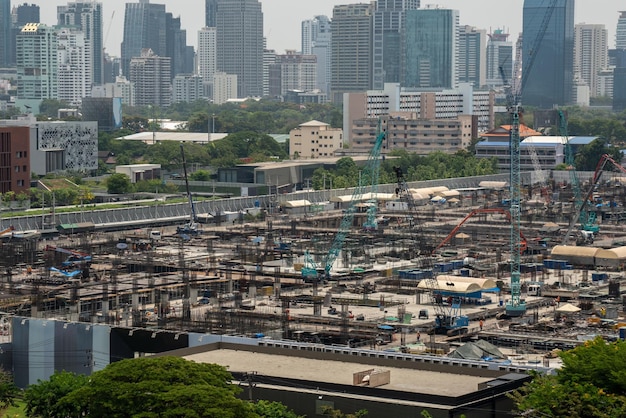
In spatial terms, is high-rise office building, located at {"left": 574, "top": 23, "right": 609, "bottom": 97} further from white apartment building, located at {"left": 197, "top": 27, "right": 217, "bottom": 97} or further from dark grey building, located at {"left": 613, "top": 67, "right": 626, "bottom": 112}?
white apartment building, located at {"left": 197, "top": 27, "right": 217, "bottom": 97}

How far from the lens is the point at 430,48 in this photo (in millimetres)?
114375

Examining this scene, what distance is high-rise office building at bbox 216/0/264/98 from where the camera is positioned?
491 feet

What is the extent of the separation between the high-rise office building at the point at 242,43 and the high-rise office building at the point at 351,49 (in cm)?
3207

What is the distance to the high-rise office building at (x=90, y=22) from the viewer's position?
14375cm

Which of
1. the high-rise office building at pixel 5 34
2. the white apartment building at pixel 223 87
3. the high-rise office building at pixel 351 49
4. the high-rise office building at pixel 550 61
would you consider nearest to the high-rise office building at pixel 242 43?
the white apartment building at pixel 223 87

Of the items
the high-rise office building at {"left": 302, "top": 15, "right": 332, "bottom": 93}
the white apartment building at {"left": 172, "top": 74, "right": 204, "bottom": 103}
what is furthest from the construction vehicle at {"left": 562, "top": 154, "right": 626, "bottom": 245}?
the high-rise office building at {"left": 302, "top": 15, "right": 332, "bottom": 93}

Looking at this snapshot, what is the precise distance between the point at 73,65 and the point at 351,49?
1068 inches

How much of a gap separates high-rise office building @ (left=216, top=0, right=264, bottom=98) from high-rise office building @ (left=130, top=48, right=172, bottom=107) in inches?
646

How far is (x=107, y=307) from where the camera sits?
23703 millimetres

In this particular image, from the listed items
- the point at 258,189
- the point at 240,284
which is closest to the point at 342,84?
the point at 258,189

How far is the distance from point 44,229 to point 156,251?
476cm

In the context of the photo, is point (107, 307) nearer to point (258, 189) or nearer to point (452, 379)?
point (452, 379)

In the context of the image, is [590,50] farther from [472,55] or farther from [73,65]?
[73,65]

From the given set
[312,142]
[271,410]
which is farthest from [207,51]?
[271,410]
